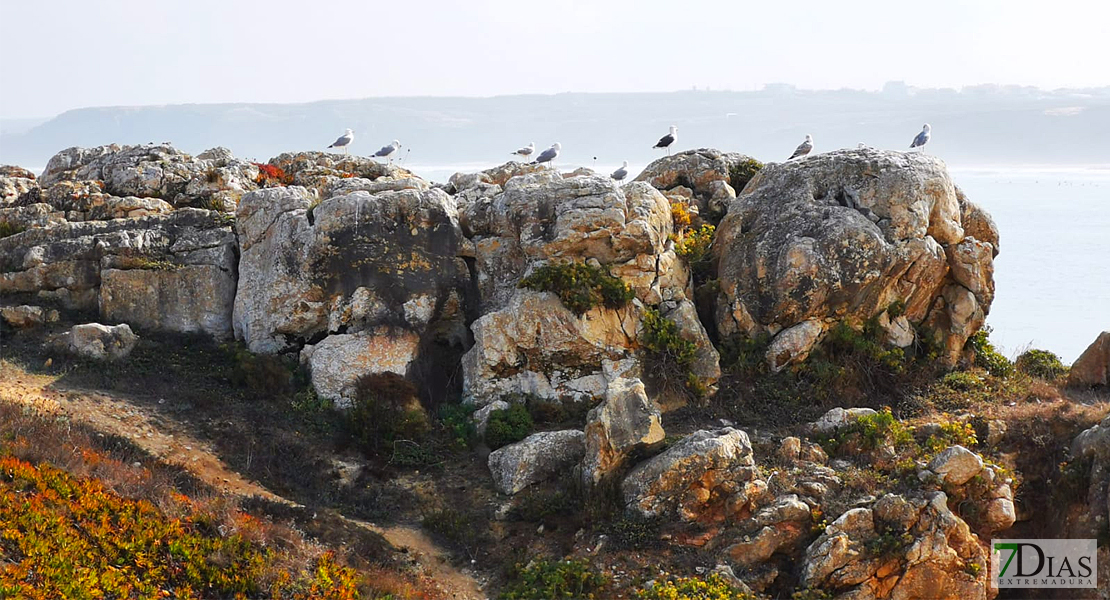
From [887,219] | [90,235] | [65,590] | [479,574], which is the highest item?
[887,219]

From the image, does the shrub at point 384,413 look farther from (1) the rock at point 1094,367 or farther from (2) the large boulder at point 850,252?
(1) the rock at point 1094,367

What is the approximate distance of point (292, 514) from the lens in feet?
45.8

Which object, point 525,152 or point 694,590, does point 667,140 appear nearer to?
point 525,152

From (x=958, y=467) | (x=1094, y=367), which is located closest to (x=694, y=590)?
(x=958, y=467)

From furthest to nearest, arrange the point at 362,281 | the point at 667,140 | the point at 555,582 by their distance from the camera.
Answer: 1. the point at 667,140
2. the point at 362,281
3. the point at 555,582

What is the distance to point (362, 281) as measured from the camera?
18703 mm

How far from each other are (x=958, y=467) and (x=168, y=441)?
46.2ft

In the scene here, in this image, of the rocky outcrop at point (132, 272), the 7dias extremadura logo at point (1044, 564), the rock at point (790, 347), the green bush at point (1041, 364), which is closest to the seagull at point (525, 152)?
the rocky outcrop at point (132, 272)

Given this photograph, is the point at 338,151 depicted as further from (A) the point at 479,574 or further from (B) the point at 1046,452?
(B) the point at 1046,452

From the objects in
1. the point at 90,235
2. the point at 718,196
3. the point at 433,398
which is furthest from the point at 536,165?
the point at 90,235

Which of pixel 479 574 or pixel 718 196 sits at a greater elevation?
pixel 718 196

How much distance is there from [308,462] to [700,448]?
733cm

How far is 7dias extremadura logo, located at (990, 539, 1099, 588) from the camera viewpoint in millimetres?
14117

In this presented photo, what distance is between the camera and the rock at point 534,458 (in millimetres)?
15266
